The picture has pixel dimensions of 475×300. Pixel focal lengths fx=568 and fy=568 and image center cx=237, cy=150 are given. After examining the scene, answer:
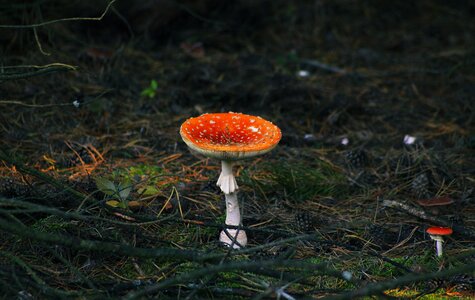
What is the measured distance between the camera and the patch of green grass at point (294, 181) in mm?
4160

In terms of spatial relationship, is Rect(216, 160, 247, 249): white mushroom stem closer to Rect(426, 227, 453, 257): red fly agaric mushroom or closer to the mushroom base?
the mushroom base

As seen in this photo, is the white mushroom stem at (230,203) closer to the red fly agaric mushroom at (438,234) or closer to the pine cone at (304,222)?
the pine cone at (304,222)

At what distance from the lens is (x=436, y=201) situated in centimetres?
389

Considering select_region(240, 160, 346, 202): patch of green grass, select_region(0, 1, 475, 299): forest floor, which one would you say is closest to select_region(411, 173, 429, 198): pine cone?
select_region(0, 1, 475, 299): forest floor

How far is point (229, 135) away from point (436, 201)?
1.53 m

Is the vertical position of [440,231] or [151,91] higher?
[440,231]

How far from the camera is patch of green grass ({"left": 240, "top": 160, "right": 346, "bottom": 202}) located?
416 cm

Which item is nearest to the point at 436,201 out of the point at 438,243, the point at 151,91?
the point at 438,243

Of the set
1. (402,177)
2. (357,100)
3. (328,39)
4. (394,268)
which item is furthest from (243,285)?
(328,39)

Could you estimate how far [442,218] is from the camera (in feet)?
12.6

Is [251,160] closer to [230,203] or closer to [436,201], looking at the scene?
[230,203]

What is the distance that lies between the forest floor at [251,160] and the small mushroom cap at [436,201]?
66 millimetres

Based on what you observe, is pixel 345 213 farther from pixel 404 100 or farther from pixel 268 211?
pixel 404 100

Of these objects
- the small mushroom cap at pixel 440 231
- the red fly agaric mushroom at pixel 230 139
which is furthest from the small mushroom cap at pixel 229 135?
the small mushroom cap at pixel 440 231
